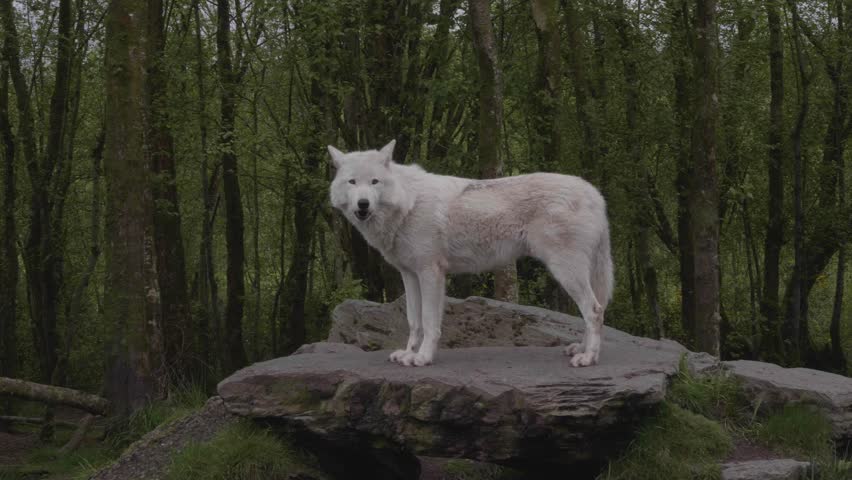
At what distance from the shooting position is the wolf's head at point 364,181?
6965 millimetres

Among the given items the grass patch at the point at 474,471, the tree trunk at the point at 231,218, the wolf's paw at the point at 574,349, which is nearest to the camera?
the wolf's paw at the point at 574,349

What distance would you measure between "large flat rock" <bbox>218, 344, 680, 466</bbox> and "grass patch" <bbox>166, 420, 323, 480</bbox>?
25 centimetres

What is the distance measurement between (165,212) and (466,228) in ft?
25.4

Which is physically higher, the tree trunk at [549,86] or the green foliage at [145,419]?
the tree trunk at [549,86]

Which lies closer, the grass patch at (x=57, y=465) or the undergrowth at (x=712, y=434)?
the undergrowth at (x=712, y=434)

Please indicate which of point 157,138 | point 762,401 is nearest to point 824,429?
point 762,401

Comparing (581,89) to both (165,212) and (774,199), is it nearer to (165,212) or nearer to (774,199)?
Result: (774,199)

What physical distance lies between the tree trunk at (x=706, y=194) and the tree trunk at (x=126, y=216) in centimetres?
743

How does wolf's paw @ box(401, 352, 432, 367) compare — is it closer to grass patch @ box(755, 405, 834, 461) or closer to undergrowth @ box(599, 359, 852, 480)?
undergrowth @ box(599, 359, 852, 480)

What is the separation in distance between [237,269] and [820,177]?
13231 millimetres

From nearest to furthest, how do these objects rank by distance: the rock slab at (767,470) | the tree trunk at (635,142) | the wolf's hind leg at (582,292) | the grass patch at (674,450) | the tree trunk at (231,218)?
the rock slab at (767,470)
the grass patch at (674,450)
the wolf's hind leg at (582,292)
the tree trunk at (635,142)
the tree trunk at (231,218)

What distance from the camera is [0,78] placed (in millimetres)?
17297

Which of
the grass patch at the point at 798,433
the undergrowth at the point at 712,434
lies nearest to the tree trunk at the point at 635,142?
the undergrowth at the point at 712,434

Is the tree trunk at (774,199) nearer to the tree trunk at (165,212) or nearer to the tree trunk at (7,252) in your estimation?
the tree trunk at (165,212)
